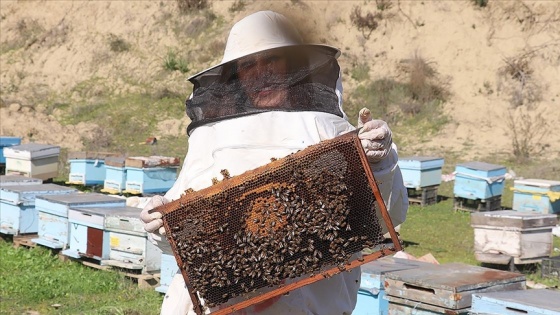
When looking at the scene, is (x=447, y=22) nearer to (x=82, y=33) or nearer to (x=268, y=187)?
(x=82, y=33)

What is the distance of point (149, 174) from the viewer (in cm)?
1205

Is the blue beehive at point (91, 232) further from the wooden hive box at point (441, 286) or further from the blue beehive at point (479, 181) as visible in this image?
the blue beehive at point (479, 181)

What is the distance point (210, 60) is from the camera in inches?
883

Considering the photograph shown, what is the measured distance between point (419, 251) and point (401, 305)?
410cm

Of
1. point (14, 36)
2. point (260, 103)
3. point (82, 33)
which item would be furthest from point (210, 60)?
point (260, 103)

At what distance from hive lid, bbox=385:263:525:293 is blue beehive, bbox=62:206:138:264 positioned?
3.42 m

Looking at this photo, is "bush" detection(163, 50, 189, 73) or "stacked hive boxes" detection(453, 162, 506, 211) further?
"bush" detection(163, 50, 189, 73)

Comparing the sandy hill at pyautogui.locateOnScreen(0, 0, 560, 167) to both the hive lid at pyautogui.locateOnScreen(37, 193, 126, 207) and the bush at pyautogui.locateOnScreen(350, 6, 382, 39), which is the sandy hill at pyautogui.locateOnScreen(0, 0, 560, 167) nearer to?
the bush at pyautogui.locateOnScreen(350, 6, 382, 39)

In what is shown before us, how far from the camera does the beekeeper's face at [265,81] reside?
255cm

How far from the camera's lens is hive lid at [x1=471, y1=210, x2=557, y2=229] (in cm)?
829

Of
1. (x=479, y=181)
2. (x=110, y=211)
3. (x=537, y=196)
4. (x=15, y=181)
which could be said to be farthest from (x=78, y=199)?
(x=537, y=196)

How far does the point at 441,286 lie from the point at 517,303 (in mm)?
745

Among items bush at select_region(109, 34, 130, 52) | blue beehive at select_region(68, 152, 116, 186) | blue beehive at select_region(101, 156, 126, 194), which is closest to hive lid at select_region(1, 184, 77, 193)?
blue beehive at select_region(101, 156, 126, 194)

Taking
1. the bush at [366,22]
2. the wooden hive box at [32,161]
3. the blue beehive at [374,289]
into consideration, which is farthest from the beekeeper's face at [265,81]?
the bush at [366,22]
